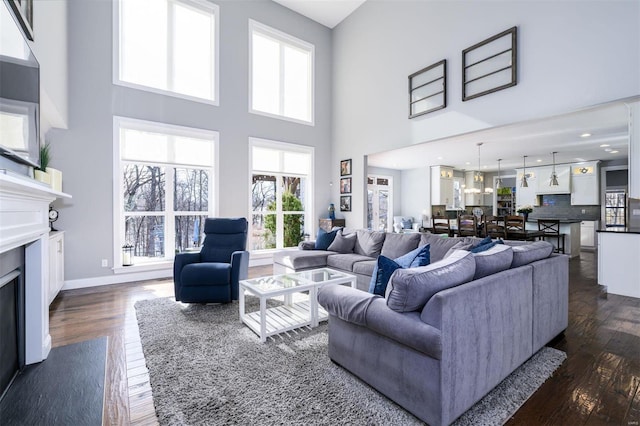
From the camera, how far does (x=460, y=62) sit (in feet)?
15.1

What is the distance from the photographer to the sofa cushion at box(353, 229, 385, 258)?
4.25 meters

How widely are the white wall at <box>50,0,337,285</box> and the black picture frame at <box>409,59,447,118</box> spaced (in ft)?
10.7

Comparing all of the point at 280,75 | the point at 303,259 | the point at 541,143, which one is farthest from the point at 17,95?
the point at 541,143

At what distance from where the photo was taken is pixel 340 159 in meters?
6.96

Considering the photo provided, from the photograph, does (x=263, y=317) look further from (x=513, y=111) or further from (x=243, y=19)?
(x=243, y=19)

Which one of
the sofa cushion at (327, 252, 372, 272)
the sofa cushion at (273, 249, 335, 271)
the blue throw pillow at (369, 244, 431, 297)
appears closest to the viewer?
the blue throw pillow at (369, 244, 431, 297)

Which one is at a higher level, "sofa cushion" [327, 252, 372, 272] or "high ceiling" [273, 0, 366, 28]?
"high ceiling" [273, 0, 366, 28]

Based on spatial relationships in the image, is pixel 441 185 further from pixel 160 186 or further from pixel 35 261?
pixel 35 261

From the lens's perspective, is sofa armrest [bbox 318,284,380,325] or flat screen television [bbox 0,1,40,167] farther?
sofa armrest [bbox 318,284,380,325]

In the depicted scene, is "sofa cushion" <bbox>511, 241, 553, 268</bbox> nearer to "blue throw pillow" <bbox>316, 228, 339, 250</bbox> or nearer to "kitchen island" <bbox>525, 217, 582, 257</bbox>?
"blue throw pillow" <bbox>316, 228, 339, 250</bbox>

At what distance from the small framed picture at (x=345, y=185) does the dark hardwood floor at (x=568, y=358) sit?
162 inches

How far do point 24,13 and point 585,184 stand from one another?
11724 millimetres

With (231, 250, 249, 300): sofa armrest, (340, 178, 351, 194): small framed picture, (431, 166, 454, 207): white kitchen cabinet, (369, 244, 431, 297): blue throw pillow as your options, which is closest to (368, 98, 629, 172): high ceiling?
(431, 166, 454, 207): white kitchen cabinet

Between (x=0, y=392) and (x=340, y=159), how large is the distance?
620 centimetres
